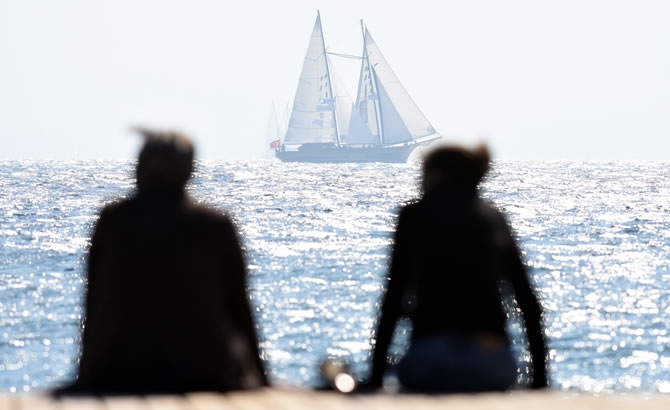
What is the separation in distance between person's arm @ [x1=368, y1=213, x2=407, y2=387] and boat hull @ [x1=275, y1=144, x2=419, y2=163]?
438 ft

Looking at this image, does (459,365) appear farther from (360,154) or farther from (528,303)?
(360,154)

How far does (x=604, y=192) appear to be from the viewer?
9456cm

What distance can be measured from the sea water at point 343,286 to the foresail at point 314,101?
55.5 m

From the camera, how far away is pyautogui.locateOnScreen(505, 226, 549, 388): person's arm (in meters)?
3.86

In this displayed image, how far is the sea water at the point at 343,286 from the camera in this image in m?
22.0

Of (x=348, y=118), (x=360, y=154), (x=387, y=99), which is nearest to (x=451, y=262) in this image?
(x=387, y=99)

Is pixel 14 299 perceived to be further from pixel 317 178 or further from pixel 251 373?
pixel 317 178

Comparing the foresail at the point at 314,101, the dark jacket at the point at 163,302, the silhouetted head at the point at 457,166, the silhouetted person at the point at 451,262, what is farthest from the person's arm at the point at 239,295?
the foresail at the point at 314,101

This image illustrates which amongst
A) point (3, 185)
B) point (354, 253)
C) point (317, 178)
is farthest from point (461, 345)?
point (317, 178)

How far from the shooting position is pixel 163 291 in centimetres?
334

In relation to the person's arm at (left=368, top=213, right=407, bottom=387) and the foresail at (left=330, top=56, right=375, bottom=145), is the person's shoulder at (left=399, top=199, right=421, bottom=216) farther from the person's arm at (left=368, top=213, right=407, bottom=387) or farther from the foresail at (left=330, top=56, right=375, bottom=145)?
the foresail at (left=330, top=56, right=375, bottom=145)

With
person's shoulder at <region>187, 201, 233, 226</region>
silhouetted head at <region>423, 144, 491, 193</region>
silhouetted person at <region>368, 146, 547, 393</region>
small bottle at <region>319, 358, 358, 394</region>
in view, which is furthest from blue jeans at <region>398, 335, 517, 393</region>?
person's shoulder at <region>187, 201, 233, 226</region>

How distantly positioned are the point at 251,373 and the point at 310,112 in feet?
412

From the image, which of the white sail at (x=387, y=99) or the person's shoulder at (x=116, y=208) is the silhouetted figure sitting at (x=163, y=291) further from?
the white sail at (x=387, y=99)
